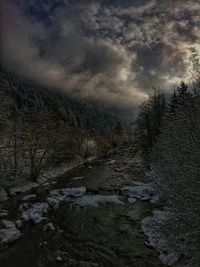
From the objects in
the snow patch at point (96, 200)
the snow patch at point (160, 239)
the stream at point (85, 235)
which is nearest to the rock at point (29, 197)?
the stream at point (85, 235)

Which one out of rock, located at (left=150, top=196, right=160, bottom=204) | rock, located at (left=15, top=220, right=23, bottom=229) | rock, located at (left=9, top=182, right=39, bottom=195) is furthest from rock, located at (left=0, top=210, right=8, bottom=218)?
rock, located at (left=150, top=196, right=160, bottom=204)

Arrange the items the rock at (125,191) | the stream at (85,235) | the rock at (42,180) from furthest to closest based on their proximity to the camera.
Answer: the rock at (42,180)
the rock at (125,191)
the stream at (85,235)

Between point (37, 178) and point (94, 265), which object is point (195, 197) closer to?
point (94, 265)

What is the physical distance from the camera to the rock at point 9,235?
542 inches

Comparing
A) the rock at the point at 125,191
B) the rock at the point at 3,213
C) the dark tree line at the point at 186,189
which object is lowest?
the rock at the point at 125,191

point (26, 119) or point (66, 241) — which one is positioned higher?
point (26, 119)

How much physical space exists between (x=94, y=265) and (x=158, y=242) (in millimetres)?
3104

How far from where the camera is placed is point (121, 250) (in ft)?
41.2

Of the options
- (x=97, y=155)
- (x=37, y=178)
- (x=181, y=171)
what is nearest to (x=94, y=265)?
(x=181, y=171)

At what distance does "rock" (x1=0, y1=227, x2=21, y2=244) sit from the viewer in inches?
542

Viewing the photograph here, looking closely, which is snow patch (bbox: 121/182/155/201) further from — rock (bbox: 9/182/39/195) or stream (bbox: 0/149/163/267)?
rock (bbox: 9/182/39/195)

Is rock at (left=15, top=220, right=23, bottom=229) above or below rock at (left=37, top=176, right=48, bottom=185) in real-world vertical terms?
below

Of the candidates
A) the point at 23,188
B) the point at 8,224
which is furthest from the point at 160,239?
the point at 23,188

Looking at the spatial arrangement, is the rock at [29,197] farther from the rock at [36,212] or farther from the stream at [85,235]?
the rock at [36,212]
